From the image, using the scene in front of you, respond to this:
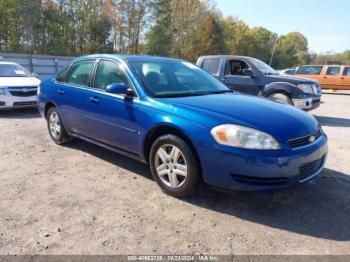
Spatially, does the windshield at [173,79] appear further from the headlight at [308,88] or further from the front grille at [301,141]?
the headlight at [308,88]

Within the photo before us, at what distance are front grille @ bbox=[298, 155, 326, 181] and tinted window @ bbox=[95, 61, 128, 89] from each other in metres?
2.33

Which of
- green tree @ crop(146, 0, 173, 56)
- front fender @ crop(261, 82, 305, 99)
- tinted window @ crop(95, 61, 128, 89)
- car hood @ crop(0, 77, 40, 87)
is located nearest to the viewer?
tinted window @ crop(95, 61, 128, 89)

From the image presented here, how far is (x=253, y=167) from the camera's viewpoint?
3.22 meters

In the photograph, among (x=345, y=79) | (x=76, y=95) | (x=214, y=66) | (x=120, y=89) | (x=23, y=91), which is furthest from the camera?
(x=345, y=79)

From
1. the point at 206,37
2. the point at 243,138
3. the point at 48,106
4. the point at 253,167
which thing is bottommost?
the point at 48,106

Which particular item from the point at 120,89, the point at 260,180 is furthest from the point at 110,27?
the point at 260,180

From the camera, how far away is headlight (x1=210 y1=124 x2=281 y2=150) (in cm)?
325

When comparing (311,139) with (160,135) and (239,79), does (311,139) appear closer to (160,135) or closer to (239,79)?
(160,135)

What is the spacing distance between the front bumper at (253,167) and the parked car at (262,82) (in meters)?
5.74

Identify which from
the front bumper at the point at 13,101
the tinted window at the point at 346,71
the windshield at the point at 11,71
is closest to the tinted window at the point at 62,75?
the front bumper at the point at 13,101

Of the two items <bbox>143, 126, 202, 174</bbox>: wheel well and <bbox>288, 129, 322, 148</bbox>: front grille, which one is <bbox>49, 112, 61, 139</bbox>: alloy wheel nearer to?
<bbox>143, 126, 202, 174</bbox>: wheel well

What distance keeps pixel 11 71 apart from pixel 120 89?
24.1 feet

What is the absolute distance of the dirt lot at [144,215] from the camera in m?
2.89

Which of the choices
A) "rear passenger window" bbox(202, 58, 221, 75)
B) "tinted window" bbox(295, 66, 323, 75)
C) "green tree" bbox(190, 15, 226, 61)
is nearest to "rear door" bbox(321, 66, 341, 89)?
"tinted window" bbox(295, 66, 323, 75)
